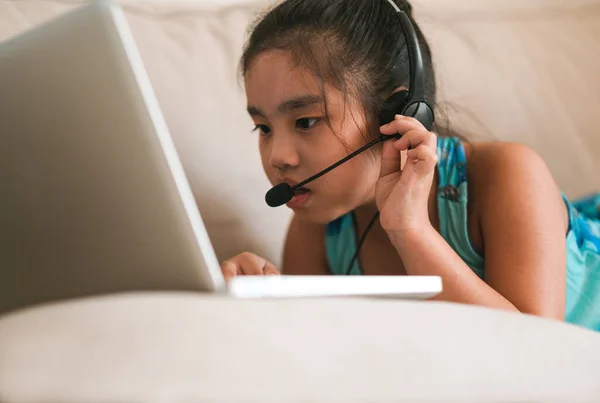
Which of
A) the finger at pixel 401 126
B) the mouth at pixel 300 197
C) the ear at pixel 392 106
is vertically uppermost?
the ear at pixel 392 106

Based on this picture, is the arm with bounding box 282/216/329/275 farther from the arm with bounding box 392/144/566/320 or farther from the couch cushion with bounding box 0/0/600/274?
the arm with bounding box 392/144/566/320

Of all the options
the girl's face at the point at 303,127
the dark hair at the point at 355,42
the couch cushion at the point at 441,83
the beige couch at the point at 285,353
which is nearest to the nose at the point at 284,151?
the girl's face at the point at 303,127

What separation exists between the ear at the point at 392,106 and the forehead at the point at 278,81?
100 millimetres

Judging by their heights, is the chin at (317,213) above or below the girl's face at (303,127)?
below

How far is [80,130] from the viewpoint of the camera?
1.42 feet

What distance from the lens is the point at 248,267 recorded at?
2.71ft

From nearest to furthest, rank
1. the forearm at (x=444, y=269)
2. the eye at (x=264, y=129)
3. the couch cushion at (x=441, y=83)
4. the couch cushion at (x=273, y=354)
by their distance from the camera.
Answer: the couch cushion at (x=273, y=354), the forearm at (x=444, y=269), the eye at (x=264, y=129), the couch cushion at (x=441, y=83)

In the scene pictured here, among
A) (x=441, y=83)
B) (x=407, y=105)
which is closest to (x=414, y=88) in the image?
(x=407, y=105)

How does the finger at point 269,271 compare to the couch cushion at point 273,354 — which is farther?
the finger at point 269,271

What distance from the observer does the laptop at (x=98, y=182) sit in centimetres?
40

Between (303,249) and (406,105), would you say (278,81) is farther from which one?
(303,249)

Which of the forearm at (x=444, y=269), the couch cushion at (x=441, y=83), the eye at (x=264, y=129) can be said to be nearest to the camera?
the forearm at (x=444, y=269)

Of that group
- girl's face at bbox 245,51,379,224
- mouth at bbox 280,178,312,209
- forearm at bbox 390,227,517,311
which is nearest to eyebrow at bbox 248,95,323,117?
girl's face at bbox 245,51,379,224

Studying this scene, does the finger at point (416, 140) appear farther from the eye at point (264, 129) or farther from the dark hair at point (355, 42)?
the eye at point (264, 129)
